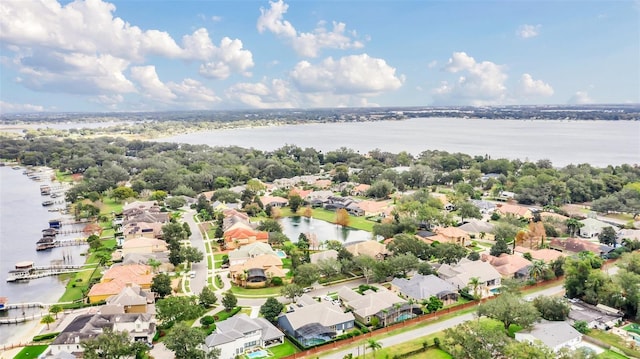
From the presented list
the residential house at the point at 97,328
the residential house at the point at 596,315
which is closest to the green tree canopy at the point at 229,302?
the residential house at the point at 97,328

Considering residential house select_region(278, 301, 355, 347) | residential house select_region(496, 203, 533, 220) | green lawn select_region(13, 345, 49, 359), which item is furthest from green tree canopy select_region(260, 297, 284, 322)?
residential house select_region(496, 203, 533, 220)

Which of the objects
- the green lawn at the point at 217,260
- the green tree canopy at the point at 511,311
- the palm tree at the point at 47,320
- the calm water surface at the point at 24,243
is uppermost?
the green tree canopy at the point at 511,311

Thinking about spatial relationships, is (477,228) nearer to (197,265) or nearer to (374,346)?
(374,346)

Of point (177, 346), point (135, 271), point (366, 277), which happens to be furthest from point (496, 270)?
point (135, 271)

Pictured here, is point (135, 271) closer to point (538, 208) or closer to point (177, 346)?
point (177, 346)

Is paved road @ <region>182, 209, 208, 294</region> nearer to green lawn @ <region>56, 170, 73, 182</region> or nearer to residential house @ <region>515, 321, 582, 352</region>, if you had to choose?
residential house @ <region>515, 321, 582, 352</region>

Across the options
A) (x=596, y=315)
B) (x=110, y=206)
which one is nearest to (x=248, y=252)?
(x=596, y=315)

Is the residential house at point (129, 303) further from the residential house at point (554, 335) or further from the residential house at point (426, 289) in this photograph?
the residential house at point (554, 335)
